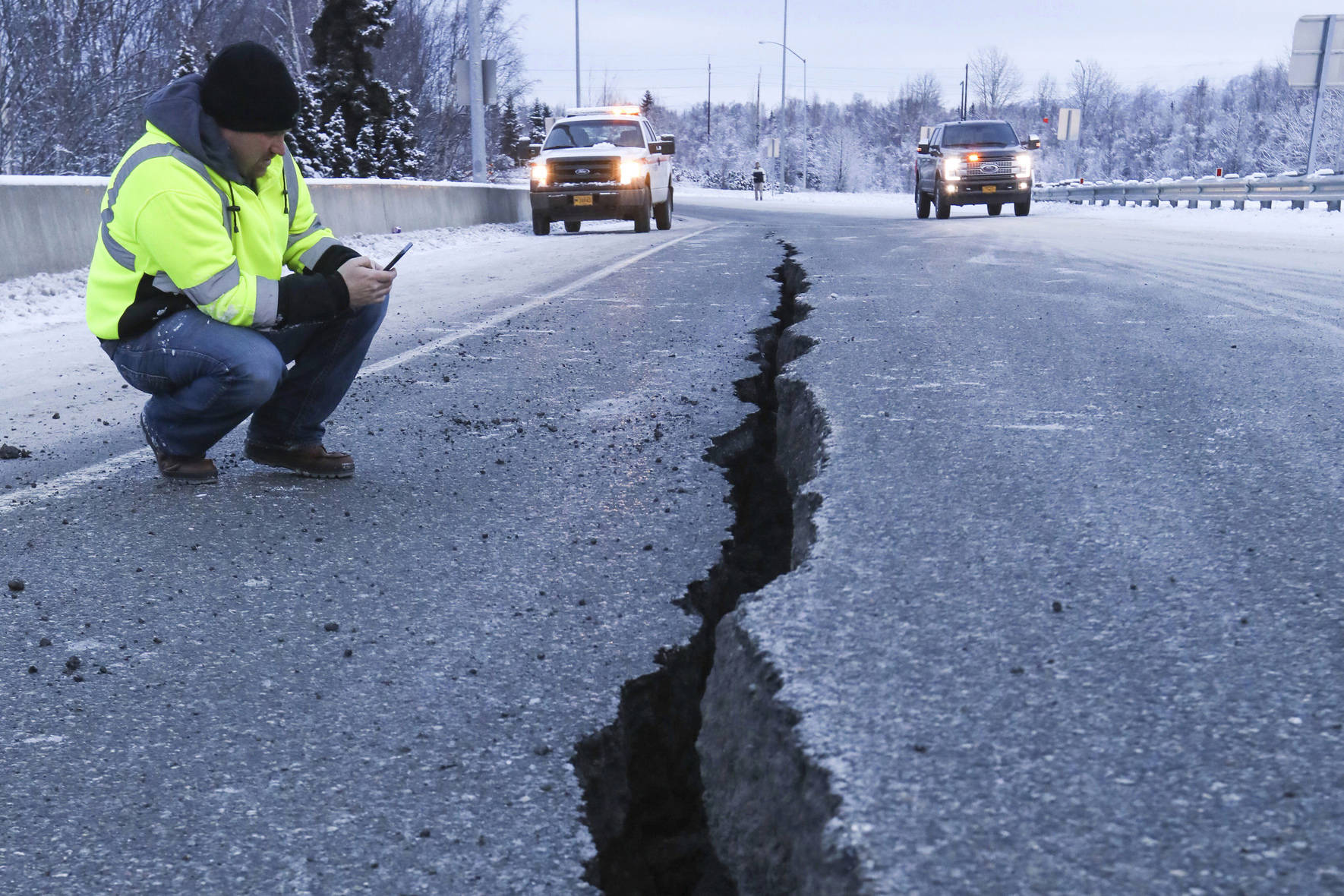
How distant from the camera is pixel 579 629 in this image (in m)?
2.49

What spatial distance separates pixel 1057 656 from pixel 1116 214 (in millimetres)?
23027

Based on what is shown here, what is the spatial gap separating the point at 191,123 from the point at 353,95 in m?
33.4

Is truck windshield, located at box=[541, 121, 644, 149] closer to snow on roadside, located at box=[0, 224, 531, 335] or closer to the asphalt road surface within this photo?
snow on roadside, located at box=[0, 224, 531, 335]

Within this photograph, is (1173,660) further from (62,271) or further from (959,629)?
(62,271)

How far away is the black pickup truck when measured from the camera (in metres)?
20.8

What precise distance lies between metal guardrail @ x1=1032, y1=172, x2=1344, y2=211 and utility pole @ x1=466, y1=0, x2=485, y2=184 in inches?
517

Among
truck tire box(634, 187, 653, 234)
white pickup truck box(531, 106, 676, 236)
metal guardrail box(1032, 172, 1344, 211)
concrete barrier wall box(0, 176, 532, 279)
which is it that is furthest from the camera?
metal guardrail box(1032, 172, 1344, 211)

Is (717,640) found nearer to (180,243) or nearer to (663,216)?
(180,243)

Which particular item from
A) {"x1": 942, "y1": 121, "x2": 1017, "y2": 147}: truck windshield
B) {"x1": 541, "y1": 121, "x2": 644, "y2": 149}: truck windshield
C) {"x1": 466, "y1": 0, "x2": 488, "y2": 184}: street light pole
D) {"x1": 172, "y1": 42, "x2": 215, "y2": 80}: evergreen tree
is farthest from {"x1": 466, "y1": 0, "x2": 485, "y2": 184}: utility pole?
{"x1": 942, "y1": 121, "x2": 1017, "y2": 147}: truck windshield

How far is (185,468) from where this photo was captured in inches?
146

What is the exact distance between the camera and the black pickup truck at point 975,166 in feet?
68.1

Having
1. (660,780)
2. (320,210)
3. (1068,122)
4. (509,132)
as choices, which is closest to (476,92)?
(320,210)

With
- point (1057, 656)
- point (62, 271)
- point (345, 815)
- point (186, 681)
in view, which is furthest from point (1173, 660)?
point (62, 271)

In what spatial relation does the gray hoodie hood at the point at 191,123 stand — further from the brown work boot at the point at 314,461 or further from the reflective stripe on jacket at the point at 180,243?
the brown work boot at the point at 314,461
